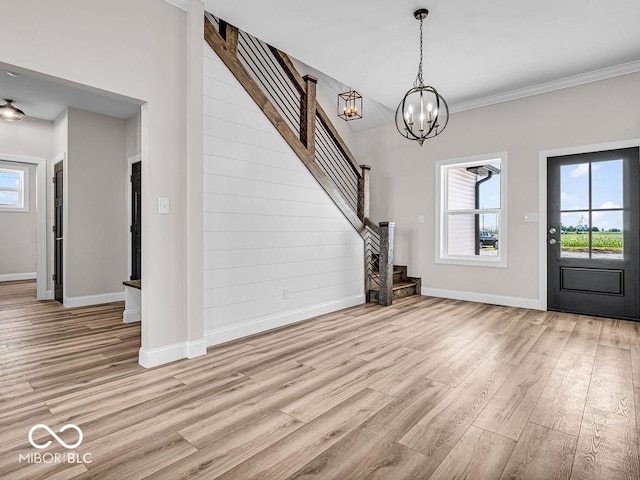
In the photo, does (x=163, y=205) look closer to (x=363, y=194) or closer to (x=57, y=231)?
(x=363, y=194)

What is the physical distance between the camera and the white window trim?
519 cm

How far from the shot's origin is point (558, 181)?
478 centimetres

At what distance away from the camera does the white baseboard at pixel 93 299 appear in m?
5.11

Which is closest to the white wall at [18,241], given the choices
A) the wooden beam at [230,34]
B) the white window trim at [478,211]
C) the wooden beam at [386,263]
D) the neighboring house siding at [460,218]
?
the wooden beam at [230,34]

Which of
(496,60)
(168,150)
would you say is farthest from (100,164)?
(496,60)

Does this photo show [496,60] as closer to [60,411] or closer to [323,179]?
[323,179]

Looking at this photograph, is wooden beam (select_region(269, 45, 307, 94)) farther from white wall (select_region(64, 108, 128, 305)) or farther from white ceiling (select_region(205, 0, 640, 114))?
white wall (select_region(64, 108, 128, 305))

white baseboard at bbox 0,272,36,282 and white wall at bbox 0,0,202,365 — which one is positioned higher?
white wall at bbox 0,0,202,365

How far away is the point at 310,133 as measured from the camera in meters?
4.52

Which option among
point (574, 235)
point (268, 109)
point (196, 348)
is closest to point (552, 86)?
point (574, 235)

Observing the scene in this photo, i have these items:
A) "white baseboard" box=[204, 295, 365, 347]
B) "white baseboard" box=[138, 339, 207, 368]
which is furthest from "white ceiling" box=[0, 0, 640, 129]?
"white baseboard" box=[204, 295, 365, 347]

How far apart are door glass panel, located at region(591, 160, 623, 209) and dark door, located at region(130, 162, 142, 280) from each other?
20.9ft

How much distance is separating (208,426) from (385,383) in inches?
48.1

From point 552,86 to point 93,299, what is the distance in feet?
23.5
